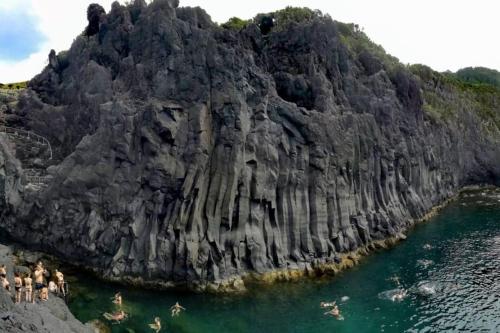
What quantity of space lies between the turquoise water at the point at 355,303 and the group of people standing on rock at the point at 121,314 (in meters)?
0.58

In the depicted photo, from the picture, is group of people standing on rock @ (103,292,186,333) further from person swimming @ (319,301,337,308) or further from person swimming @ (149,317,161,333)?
person swimming @ (319,301,337,308)

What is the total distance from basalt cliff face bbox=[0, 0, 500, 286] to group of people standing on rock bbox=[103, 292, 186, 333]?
16.2 ft

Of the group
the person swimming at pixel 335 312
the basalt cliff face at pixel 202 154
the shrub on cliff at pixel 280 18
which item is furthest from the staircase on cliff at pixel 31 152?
the shrub on cliff at pixel 280 18

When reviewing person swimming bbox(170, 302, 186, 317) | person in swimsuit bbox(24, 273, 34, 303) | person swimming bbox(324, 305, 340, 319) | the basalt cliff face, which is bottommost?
person swimming bbox(324, 305, 340, 319)

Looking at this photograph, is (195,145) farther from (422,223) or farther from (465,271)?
(422,223)

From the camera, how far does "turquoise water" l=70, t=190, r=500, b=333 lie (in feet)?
135

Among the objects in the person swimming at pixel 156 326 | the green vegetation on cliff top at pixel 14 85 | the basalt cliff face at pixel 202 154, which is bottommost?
the person swimming at pixel 156 326

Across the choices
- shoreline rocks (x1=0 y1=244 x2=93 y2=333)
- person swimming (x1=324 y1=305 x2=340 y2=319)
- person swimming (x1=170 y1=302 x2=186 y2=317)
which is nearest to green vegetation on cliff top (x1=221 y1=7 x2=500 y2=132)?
person swimming (x1=170 y1=302 x2=186 y2=317)

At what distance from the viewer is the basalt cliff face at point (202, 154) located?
51.6m

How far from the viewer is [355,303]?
4653 cm

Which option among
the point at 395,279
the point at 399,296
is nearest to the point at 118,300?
the point at 399,296

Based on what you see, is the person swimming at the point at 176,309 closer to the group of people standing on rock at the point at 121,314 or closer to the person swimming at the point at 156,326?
→ the group of people standing on rock at the point at 121,314

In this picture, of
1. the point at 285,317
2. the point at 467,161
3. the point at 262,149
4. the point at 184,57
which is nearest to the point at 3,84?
the point at 184,57

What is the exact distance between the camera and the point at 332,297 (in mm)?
47562
